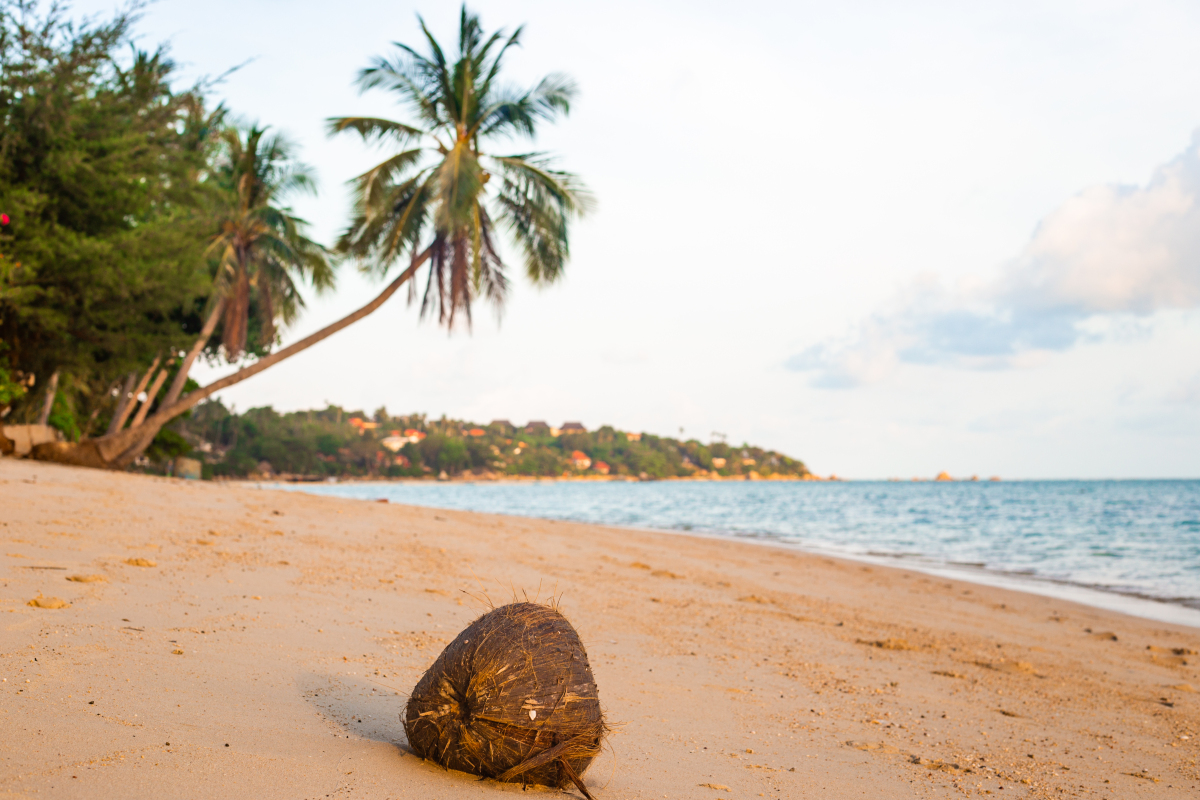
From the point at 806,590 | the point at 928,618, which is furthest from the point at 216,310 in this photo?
the point at 928,618

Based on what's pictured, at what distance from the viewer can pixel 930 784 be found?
339 centimetres

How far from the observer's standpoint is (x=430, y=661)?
4262mm

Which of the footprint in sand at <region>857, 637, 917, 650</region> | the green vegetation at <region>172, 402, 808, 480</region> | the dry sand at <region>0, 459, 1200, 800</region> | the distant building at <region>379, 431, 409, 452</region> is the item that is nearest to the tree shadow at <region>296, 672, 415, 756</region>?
the dry sand at <region>0, 459, 1200, 800</region>

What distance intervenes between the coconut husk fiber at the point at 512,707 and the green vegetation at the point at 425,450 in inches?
→ 1924

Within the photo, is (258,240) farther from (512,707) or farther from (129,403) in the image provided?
(512,707)

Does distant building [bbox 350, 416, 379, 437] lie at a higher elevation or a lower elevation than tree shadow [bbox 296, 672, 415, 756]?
higher

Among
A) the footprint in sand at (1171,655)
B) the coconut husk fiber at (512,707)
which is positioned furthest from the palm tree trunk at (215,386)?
the coconut husk fiber at (512,707)

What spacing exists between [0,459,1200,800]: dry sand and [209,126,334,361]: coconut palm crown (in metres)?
12.4

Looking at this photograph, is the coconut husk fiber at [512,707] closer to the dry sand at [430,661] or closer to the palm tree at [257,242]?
the dry sand at [430,661]

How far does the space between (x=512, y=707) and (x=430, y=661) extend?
183 cm

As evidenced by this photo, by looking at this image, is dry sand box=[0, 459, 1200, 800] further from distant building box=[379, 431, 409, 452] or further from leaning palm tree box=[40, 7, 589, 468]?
distant building box=[379, 431, 409, 452]

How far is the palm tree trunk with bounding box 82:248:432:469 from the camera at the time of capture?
15.6m

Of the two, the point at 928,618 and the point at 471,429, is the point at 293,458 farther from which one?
the point at 928,618

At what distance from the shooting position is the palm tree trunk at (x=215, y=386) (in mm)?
15594
